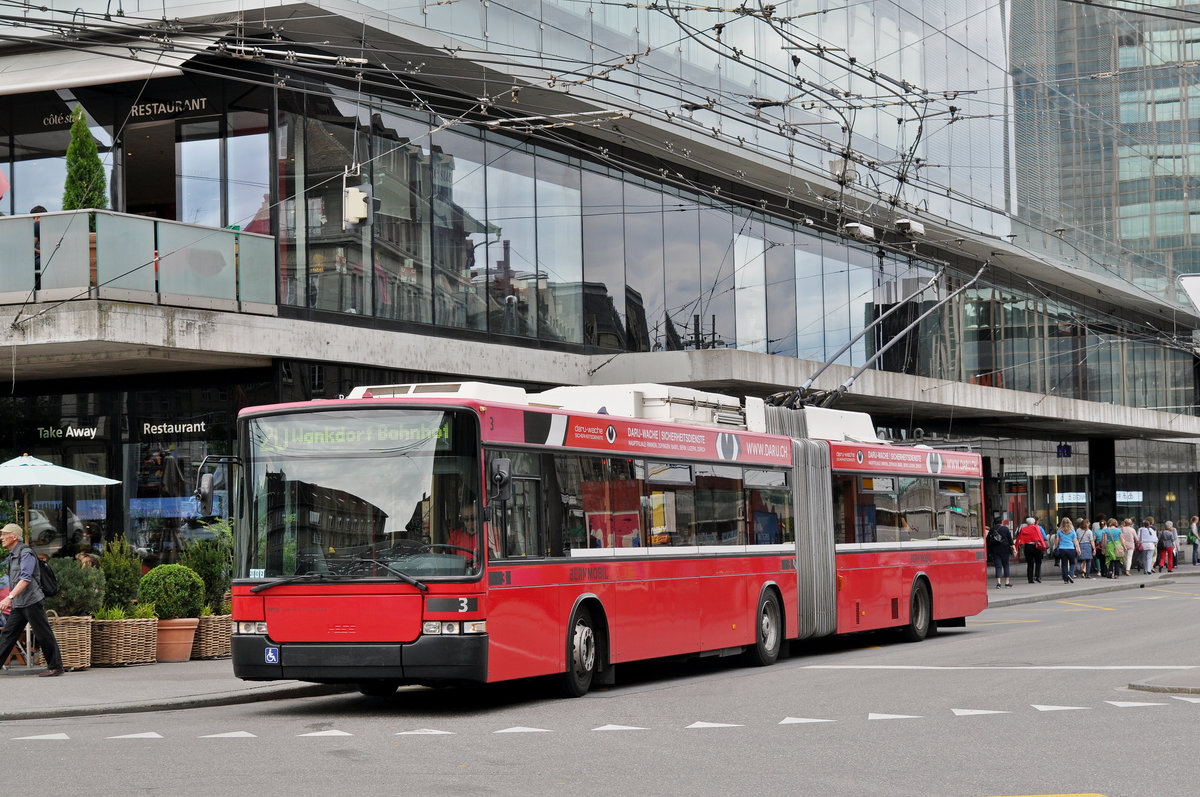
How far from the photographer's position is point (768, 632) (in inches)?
726

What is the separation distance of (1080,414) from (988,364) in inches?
153

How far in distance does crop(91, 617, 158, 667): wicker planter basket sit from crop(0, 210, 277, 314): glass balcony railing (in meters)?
4.68

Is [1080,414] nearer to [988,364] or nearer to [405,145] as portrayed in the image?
[988,364]

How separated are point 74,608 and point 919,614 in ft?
38.6

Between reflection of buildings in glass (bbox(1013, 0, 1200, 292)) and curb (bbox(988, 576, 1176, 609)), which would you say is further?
reflection of buildings in glass (bbox(1013, 0, 1200, 292))

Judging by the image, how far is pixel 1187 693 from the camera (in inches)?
534

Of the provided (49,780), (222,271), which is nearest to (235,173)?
(222,271)

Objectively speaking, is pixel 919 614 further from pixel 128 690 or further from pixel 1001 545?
pixel 1001 545

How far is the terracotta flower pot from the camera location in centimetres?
1852

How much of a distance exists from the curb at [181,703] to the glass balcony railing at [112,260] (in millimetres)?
7343

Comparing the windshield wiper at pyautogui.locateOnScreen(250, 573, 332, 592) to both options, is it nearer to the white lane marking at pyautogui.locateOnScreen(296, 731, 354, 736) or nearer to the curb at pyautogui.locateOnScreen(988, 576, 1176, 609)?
the white lane marking at pyautogui.locateOnScreen(296, 731, 354, 736)

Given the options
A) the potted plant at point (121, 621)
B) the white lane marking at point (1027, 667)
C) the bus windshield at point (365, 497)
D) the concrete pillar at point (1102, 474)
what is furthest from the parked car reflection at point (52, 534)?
the concrete pillar at point (1102, 474)

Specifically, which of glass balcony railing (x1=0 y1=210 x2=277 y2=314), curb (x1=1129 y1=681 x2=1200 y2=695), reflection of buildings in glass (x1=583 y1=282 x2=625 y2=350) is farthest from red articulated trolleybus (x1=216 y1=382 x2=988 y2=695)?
reflection of buildings in glass (x1=583 y1=282 x2=625 y2=350)

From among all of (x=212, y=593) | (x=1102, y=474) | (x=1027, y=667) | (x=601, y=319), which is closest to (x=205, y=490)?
(x=212, y=593)
